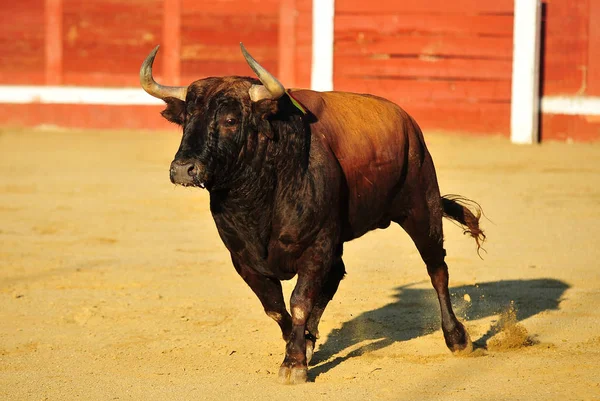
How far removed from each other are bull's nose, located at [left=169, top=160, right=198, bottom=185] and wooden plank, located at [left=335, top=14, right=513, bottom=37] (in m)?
8.89

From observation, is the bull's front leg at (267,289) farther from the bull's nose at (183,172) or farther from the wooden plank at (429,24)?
the wooden plank at (429,24)

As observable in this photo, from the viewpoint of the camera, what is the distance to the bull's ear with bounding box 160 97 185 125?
4184 millimetres

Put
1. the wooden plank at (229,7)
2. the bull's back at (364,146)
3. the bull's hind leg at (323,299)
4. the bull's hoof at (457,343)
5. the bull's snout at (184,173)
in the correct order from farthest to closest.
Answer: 1. the wooden plank at (229,7)
2. the bull's hoof at (457,343)
3. the bull's hind leg at (323,299)
4. the bull's back at (364,146)
5. the bull's snout at (184,173)

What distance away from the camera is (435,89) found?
12336 millimetres

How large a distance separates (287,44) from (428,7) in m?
1.81

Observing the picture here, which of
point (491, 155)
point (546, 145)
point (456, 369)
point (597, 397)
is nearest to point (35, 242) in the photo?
point (456, 369)

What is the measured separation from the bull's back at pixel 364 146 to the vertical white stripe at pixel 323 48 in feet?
26.1

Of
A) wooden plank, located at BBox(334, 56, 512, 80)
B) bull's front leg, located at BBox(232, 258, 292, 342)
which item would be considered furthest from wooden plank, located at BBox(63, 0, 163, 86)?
bull's front leg, located at BBox(232, 258, 292, 342)

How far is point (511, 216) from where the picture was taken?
8.29 m

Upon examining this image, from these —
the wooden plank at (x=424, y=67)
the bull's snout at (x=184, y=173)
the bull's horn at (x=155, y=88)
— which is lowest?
the bull's snout at (x=184, y=173)

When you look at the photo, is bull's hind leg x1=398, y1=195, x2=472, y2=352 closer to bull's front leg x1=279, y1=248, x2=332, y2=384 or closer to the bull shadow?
the bull shadow

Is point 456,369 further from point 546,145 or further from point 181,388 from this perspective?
point 546,145

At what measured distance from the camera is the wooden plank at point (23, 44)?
44.6 ft

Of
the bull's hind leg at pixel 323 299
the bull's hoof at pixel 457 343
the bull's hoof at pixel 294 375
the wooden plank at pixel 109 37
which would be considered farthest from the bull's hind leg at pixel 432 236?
the wooden plank at pixel 109 37
